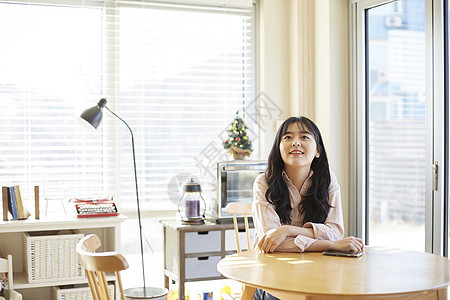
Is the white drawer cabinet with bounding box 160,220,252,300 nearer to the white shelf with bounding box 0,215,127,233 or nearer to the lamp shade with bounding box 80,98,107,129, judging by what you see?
the white shelf with bounding box 0,215,127,233

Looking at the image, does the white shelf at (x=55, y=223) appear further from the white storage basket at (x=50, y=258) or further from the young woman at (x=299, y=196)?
the young woman at (x=299, y=196)

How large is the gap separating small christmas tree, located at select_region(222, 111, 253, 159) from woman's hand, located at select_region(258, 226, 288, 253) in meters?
1.52

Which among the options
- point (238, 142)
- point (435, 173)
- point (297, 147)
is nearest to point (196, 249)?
point (238, 142)

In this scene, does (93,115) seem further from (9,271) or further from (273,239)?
(273,239)

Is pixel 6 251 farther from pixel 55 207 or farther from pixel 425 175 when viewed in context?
pixel 425 175

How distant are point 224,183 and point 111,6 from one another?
A: 4.73ft

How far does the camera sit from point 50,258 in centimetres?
335

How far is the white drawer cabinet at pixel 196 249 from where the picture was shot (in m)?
3.55

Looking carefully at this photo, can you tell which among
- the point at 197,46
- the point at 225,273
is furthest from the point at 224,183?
the point at 225,273

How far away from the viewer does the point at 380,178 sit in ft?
12.3

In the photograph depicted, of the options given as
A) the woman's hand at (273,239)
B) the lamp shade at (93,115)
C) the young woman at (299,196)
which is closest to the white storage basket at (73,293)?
the lamp shade at (93,115)

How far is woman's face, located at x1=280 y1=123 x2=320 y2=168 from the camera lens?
2463 millimetres

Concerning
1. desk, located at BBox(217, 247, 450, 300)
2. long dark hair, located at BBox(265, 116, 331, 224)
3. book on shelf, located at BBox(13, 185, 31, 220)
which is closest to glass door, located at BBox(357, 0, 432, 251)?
long dark hair, located at BBox(265, 116, 331, 224)

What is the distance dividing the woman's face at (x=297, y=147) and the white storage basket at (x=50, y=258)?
1521mm
